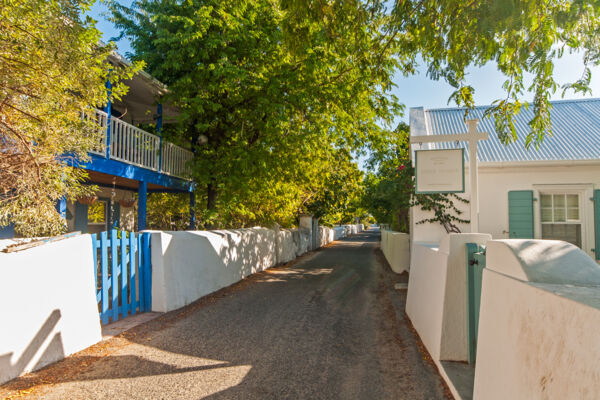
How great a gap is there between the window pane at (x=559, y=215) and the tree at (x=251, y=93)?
507 centimetres

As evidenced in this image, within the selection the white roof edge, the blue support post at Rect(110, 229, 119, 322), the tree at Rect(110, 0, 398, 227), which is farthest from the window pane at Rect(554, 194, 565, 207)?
the blue support post at Rect(110, 229, 119, 322)

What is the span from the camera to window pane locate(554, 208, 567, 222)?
29.1 feet

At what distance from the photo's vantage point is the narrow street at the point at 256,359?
11.7ft

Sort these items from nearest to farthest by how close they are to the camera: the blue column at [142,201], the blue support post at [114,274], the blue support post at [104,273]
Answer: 1. the blue support post at [104,273]
2. the blue support post at [114,274]
3. the blue column at [142,201]

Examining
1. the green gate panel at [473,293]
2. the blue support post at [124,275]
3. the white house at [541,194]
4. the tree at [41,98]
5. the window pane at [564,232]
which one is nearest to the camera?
the green gate panel at [473,293]

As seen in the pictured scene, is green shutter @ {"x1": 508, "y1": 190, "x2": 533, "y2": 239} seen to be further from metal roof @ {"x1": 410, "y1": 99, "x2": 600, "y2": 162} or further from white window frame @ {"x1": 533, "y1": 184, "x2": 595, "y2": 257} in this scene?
metal roof @ {"x1": 410, "y1": 99, "x2": 600, "y2": 162}

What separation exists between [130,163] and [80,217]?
4.99m

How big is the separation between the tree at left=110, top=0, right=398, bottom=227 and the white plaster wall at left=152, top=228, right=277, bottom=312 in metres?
1.64

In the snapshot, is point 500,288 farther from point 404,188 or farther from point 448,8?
point 404,188

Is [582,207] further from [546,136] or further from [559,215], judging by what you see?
[546,136]

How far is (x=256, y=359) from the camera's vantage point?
4.37 meters

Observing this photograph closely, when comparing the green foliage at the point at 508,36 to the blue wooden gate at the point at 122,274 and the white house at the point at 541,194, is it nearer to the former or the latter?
the white house at the point at 541,194

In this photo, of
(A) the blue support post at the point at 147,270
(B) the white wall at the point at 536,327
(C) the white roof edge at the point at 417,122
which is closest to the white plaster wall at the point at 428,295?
(B) the white wall at the point at 536,327

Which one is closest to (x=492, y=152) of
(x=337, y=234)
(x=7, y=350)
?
(x=7, y=350)
